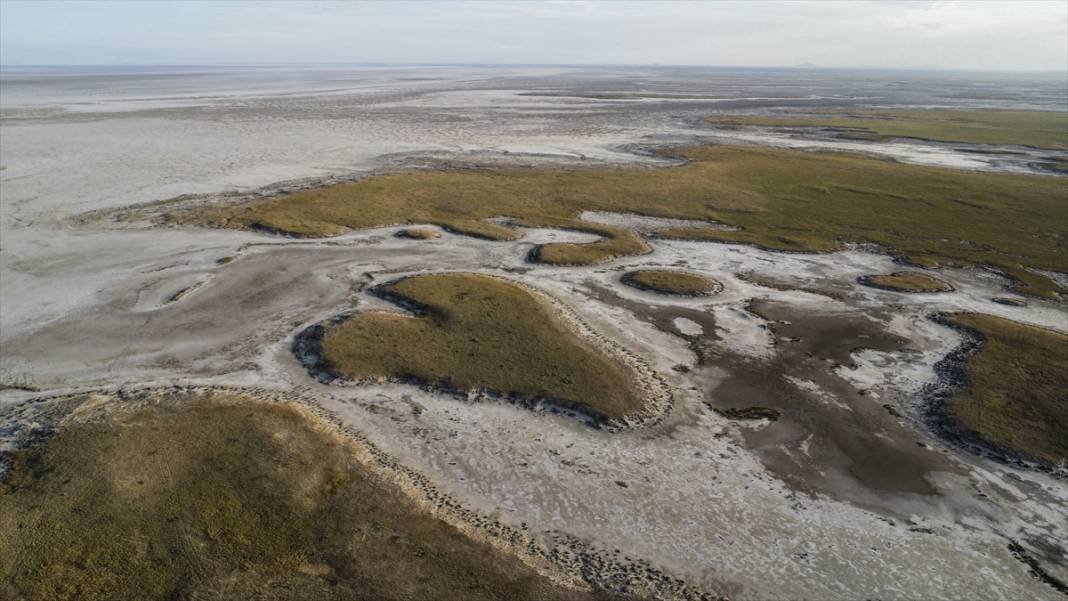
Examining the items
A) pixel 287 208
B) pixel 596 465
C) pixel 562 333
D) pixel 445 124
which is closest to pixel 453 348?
pixel 562 333

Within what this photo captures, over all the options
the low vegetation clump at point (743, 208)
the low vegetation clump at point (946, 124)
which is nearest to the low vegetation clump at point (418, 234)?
the low vegetation clump at point (743, 208)

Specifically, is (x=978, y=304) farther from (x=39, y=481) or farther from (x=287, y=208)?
(x=287, y=208)

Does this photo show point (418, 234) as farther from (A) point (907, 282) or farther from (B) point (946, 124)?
(B) point (946, 124)

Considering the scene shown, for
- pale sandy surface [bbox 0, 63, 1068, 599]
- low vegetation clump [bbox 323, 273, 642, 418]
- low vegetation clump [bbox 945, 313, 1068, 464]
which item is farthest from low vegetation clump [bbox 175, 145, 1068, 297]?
low vegetation clump [bbox 323, 273, 642, 418]

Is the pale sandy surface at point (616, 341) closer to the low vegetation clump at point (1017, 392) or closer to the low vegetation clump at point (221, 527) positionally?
→ the low vegetation clump at point (1017, 392)

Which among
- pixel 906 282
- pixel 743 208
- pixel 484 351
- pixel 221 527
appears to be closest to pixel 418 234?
pixel 484 351

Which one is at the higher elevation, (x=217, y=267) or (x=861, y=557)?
(x=217, y=267)
